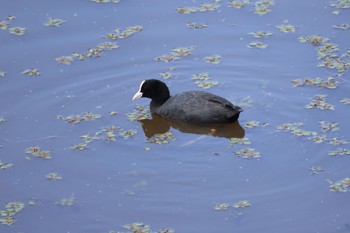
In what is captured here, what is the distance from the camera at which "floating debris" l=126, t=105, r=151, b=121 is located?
464 inches

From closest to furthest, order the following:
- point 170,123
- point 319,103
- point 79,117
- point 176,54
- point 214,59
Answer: point 79,117
point 319,103
point 170,123
point 214,59
point 176,54

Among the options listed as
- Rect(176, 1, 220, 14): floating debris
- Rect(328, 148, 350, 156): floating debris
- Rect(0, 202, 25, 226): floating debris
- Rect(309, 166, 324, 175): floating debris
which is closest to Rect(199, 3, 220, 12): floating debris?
Rect(176, 1, 220, 14): floating debris

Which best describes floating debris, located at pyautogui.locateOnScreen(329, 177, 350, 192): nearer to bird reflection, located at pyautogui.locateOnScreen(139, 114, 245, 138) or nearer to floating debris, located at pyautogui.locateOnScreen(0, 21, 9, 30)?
bird reflection, located at pyautogui.locateOnScreen(139, 114, 245, 138)

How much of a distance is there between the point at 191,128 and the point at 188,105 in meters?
0.30

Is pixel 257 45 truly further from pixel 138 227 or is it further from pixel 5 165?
pixel 138 227

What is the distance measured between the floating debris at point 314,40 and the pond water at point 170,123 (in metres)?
0.02

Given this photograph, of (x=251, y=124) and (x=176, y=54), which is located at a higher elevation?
(x=176, y=54)

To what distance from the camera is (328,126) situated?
Answer: 11219 mm

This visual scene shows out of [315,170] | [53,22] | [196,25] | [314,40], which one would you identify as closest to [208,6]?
[196,25]

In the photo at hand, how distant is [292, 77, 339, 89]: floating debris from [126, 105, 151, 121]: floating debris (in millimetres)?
2022

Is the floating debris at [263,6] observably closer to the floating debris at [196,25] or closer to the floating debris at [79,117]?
the floating debris at [196,25]

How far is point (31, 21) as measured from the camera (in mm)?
14023

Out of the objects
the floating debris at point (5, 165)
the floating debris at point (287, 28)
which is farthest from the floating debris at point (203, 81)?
the floating debris at point (5, 165)

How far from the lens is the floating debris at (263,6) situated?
45.7ft
